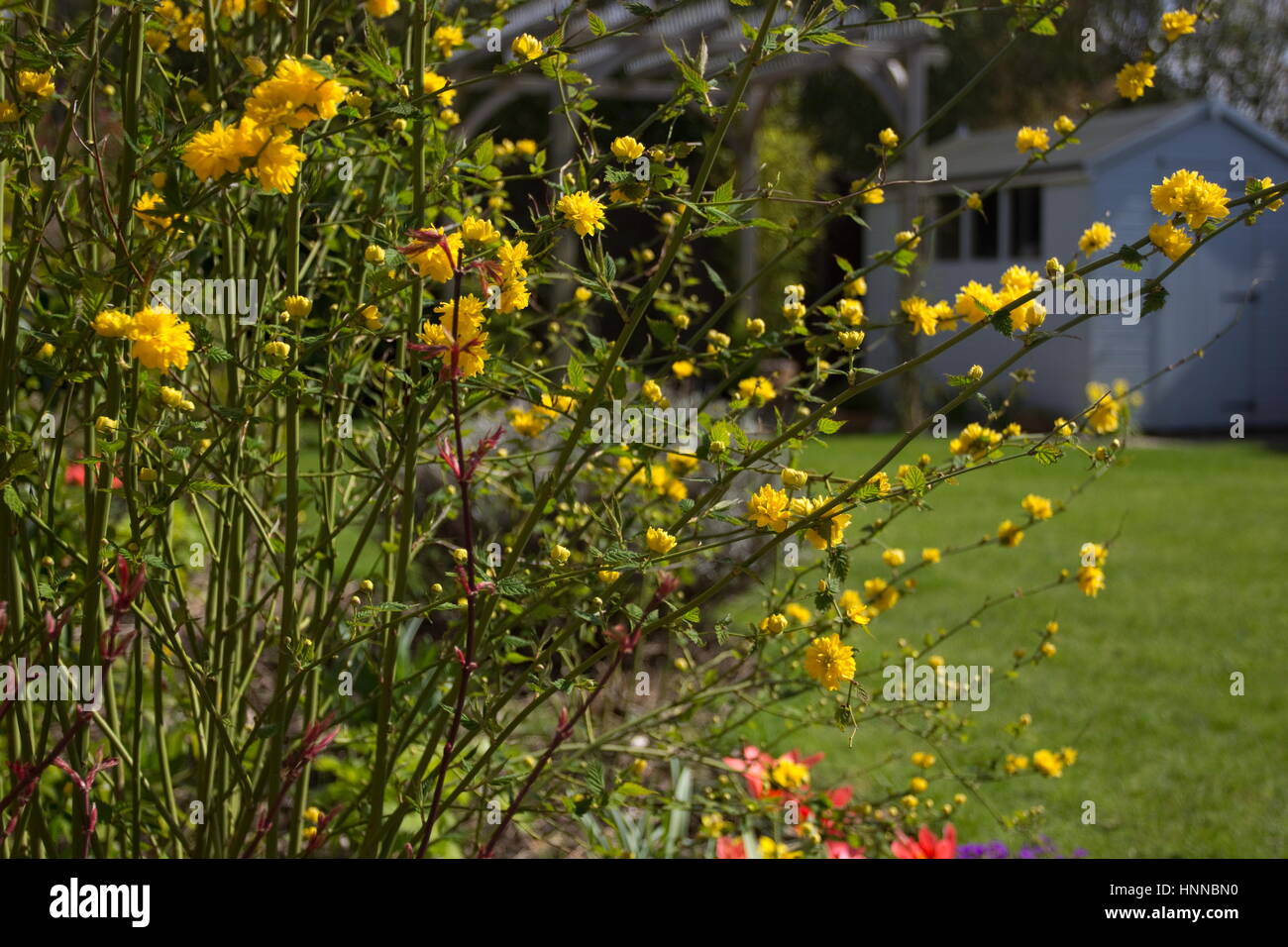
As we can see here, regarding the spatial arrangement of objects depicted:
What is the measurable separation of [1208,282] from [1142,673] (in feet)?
33.5

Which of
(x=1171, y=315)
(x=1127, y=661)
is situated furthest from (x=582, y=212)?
(x=1171, y=315)

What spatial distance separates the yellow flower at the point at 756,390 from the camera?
1775 mm

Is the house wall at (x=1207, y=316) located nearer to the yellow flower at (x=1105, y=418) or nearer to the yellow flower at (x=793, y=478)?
the yellow flower at (x=1105, y=418)

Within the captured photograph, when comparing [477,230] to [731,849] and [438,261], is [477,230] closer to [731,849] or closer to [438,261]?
[438,261]

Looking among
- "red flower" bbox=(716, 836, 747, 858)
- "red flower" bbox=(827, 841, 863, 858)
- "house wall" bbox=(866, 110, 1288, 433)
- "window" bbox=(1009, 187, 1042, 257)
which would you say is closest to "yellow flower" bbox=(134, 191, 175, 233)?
"red flower" bbox=(716, 836, 747, 858)

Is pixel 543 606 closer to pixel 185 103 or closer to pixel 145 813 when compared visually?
pixel 145 813

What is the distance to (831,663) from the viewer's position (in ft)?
4.54

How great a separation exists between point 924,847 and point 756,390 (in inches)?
48.0

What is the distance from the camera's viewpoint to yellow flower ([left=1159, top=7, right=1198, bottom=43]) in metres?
1.78

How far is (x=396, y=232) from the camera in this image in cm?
154

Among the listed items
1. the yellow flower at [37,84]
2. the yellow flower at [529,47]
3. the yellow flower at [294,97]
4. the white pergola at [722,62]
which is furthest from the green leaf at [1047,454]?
the white pergola at [722,62]

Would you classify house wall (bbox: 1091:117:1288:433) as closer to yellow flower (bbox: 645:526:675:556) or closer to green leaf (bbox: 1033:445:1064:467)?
green leaf (bbox: 1033:445:1064:467)

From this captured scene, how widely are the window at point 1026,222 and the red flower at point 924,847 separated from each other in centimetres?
1243

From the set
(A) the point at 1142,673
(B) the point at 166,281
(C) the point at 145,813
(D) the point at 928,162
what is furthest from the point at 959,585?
(D) the point at 928,162
